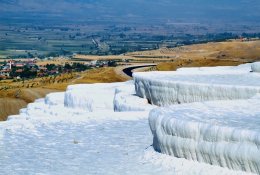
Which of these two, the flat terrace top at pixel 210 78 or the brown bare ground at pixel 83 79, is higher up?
the flat terrace top at pixel 210 78

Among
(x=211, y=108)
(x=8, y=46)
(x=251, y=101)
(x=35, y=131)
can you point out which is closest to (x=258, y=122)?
(x=211, y=108)

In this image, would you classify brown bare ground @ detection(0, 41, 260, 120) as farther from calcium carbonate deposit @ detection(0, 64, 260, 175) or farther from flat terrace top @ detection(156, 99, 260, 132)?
flat terrace top @ detection(156, 99, 260, 132)

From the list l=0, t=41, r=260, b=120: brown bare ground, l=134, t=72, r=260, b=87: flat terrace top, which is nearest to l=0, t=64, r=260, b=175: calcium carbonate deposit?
l=134, t=72, r=260, b=87: flat terrace top

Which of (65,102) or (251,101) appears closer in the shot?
(251,101)

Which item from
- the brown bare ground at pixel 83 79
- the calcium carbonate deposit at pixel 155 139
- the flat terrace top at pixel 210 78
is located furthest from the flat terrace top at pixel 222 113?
the brown bare ground at pixel 83 79

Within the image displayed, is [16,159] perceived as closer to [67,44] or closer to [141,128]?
[141,128]

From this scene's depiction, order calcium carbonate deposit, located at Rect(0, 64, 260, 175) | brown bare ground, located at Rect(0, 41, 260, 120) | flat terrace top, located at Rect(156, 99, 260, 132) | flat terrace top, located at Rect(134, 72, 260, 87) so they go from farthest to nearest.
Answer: brown bare ground, located at Rect(0, 41, 260, 120) < flat terrace top, located at Rect(134, 72, 260, 87) < flat terrace top, located at Rect(156, 99, 260, 132) < calcium carbonate deposit, located at Rect(0, 64, 260, 175)

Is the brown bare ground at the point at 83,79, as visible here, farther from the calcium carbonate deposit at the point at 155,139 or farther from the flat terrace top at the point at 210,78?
the calcium carbonate deposit at the point at 155,139

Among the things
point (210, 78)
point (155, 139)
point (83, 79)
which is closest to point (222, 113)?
point (155, 139)

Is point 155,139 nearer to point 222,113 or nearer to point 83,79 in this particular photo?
point 222,113
